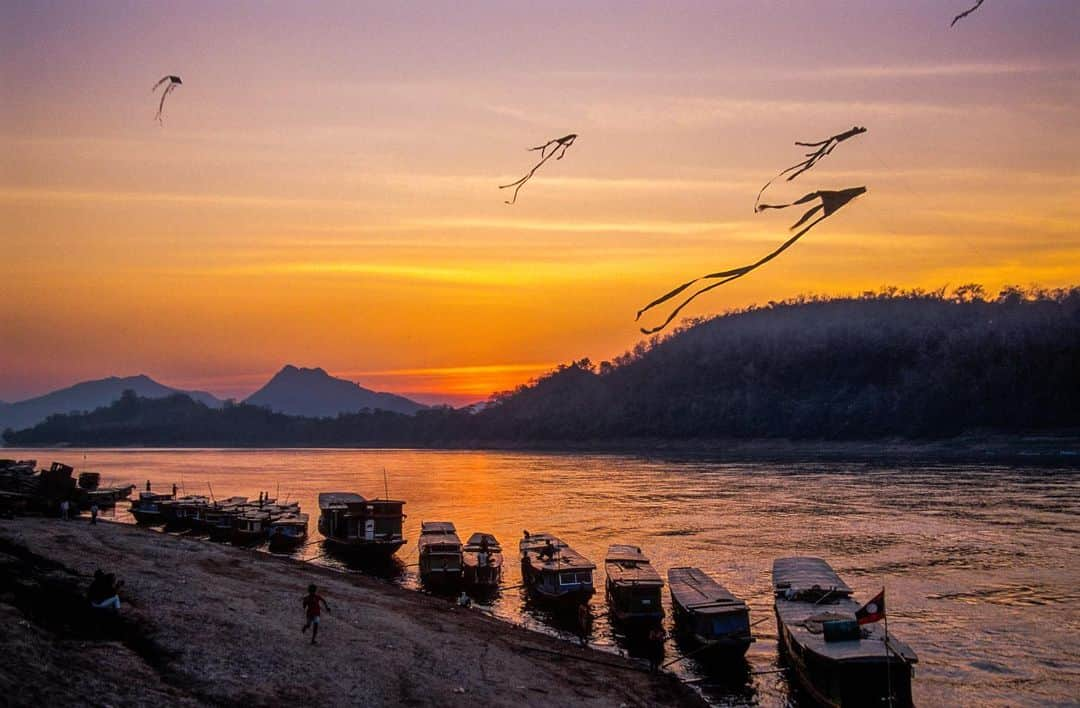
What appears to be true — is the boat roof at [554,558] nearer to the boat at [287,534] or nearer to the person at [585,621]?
the person at [585,621]

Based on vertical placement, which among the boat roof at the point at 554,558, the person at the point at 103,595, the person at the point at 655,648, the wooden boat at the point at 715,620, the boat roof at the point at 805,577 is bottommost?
the person at the point at 655,648

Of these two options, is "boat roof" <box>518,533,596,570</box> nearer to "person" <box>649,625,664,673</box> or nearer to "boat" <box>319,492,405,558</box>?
"person" <box>649,625,664,673</box>

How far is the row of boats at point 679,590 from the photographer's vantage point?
1193 inches

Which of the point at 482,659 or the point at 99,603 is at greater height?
the point at 99,603

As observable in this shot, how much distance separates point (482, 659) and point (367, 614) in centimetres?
858

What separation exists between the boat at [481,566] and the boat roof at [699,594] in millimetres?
11195

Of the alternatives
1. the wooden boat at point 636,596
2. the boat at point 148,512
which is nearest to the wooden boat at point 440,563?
the wooden boat at point 636,596

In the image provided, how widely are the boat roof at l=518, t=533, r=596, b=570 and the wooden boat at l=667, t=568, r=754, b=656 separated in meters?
7.09

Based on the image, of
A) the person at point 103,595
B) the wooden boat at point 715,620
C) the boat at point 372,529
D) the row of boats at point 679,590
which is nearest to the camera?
the person at point 103,595

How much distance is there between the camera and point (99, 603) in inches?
1150

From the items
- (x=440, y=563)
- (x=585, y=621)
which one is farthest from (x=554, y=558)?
(x=585, y=621)

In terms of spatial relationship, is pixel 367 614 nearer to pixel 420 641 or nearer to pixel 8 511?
pixel 420 641

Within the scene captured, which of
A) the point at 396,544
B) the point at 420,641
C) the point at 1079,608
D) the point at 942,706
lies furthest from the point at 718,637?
the point at 396,544

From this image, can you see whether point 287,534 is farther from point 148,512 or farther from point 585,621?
point 585,621
